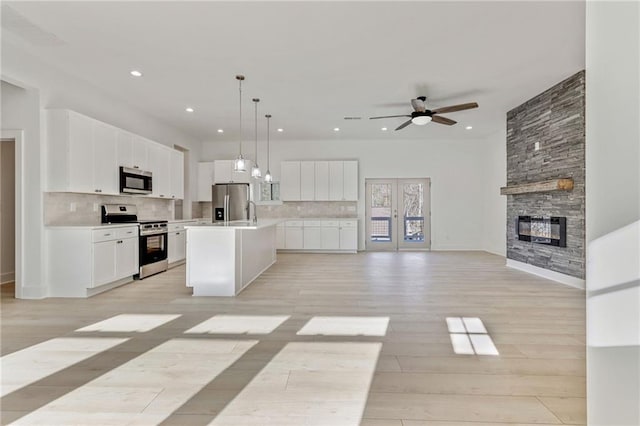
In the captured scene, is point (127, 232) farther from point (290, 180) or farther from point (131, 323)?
point (290, 180)

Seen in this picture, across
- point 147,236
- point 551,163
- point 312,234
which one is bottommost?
point 312,234

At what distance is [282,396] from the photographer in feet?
5.82

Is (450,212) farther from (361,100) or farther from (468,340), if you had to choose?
(468,340)

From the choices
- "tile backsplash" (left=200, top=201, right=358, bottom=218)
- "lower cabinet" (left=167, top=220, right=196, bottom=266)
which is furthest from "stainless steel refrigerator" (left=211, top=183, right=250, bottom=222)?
"lower cabinet" (left=167, top=220, right=196, bottom=266)

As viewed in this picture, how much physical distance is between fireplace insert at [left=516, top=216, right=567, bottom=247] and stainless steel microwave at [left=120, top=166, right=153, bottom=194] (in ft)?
21.6

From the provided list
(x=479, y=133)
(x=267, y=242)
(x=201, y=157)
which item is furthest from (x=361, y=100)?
(x=201, y=157)

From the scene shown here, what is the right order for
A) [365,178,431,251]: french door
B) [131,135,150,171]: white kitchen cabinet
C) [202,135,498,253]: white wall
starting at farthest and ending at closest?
[365,178,431,251]: french door → [202,135,498,253]: white wall → [131,135,150,171]: white kitchen cabinet

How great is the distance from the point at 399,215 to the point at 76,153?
6.90m

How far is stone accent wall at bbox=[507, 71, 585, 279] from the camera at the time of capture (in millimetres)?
4199

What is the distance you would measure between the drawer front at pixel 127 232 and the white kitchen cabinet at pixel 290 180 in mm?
3980

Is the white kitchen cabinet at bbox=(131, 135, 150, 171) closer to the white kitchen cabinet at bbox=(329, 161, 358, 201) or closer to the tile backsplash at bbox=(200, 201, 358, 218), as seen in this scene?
the tile backsplash at bbox=(200, 201, 358, 218)

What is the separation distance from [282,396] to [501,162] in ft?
24.3

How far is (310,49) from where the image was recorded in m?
3.55

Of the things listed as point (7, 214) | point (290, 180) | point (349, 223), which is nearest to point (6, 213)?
point (7, 214)
